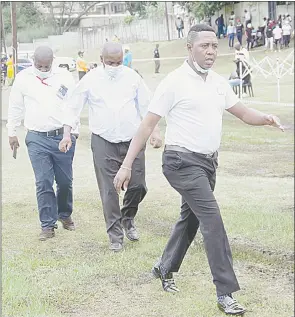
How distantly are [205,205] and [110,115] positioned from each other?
1902 mm

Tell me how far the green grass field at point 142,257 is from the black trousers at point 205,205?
0.29m

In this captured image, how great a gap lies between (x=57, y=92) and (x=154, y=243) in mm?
1659

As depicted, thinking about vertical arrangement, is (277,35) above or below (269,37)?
above

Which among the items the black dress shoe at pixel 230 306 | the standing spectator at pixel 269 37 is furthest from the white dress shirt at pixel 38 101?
Result: the standing spectator at pixel 269 37

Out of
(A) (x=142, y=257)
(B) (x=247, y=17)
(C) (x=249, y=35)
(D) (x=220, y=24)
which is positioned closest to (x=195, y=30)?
(A) (x=142, y=257)

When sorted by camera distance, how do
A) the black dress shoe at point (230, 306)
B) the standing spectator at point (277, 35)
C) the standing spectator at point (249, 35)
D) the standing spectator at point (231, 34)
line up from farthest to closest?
the standing spectator at point (231, 34), the standing spectator at point (249, 35), the standing spectator at point (277, 35), the black dress shoe at point (230, 306)

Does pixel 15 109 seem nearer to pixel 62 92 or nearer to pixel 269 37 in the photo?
pixel 62 92

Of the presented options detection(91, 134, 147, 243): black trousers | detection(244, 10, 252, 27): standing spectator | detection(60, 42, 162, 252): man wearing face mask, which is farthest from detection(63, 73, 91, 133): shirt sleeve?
detection(244, 10, 252, 27): standing spectator

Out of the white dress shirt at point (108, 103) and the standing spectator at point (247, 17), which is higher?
the standing spectator at point (247, 17)

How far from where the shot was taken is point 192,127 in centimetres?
512

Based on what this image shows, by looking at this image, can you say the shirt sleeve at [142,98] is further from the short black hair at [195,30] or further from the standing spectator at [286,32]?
the standing spectator at [286,32]

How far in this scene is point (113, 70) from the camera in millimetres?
6699

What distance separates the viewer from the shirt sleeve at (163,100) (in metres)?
5.07

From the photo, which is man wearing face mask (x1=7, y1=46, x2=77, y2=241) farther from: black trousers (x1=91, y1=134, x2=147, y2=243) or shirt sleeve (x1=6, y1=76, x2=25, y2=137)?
black trousers (x1=91, y1=134, x2=147, y2=243)
